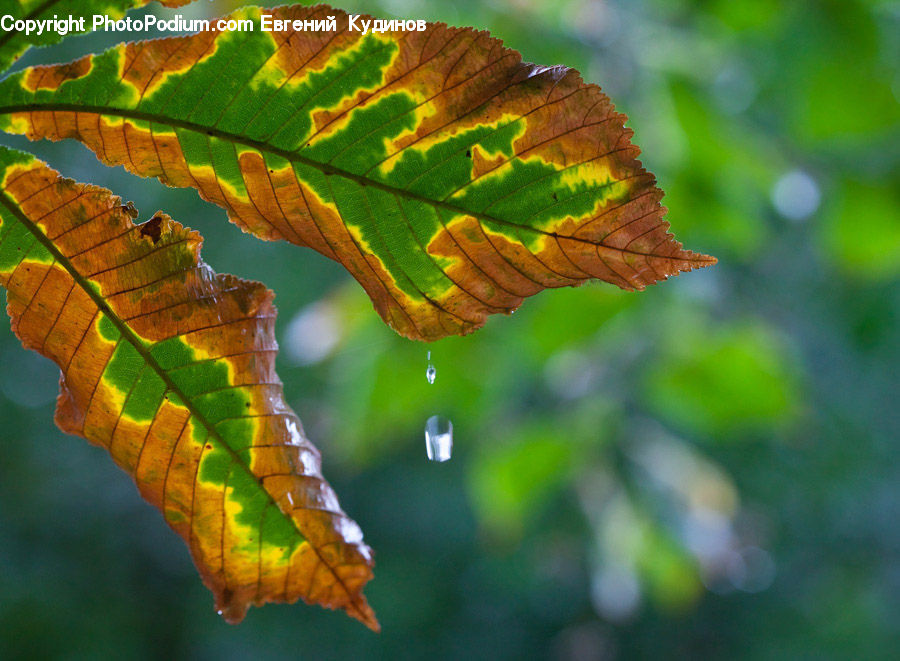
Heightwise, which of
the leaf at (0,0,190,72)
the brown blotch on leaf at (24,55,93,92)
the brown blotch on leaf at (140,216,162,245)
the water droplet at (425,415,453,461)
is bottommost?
the water droplet at (425,415,453,461)

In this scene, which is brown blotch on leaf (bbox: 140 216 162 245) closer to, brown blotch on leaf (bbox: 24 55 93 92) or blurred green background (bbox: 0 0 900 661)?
brown blotch on leaf (bbox: 24 55 93 92)

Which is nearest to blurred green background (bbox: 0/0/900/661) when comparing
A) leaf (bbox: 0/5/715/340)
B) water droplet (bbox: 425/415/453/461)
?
water droplet (bbox: 425/415/453/461)

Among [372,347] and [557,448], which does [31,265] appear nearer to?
[372,347]

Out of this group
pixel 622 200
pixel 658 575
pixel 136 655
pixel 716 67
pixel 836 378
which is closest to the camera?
pixel 622 200

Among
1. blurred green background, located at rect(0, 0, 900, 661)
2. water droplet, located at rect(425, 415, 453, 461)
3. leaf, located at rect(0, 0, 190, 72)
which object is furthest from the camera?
blurred green background, located at rect(0, 0, 900, 661)

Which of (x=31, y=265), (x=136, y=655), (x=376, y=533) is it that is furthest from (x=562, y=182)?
(x=136, y=655)

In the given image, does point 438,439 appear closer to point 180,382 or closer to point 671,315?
point 180,382

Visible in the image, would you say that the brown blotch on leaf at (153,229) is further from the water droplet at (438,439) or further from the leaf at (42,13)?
the water droplet at (438,439)
